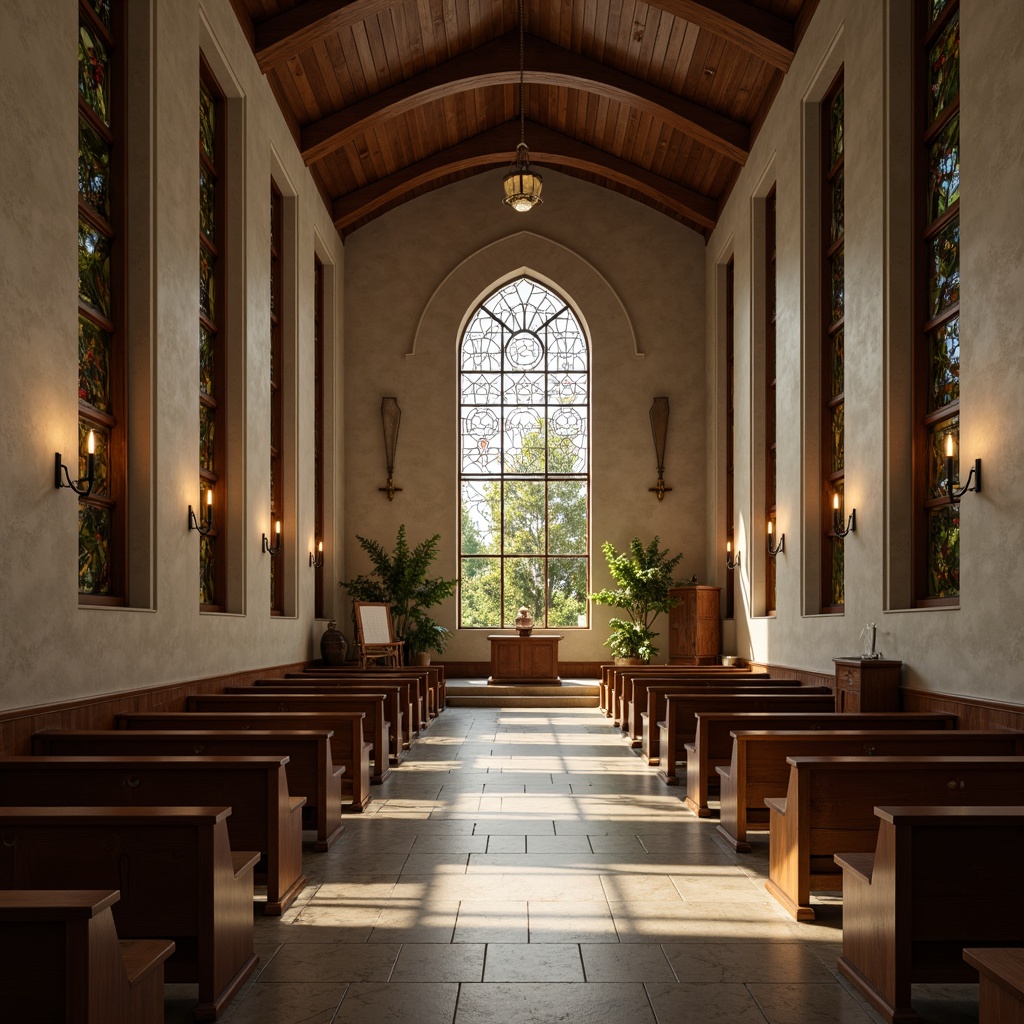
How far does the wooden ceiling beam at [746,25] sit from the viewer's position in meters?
9.86

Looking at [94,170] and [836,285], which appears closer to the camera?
[94,170]

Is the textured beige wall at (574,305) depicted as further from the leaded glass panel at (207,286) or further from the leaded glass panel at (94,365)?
the leaded glass panel at (94,365)

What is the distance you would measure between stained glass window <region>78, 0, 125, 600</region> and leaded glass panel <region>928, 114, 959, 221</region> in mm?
5163

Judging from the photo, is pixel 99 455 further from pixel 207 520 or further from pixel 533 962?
pixel 533 962

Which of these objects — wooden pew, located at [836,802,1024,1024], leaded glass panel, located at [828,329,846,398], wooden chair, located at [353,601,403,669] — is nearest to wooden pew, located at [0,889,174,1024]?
wooden pew, located at [836,802,1024,1024]

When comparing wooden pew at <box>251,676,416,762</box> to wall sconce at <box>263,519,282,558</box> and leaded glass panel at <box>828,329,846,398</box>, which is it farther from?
leaded glass panel at <box>828,329,846,398</box>

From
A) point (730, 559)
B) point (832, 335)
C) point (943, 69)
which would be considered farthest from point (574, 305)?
point (943, 69)

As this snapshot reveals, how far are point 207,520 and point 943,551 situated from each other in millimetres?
5283

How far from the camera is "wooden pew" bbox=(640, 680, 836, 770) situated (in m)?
7.29

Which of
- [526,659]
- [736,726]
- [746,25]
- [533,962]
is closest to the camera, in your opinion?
[533,962]

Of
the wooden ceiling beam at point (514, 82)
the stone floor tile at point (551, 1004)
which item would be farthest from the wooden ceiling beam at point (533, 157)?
the stone floor tile at point (551, 1004)

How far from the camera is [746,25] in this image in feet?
32.7

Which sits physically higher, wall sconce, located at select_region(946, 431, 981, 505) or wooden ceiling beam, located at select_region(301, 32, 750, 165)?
wooden ceiling beam, located at select_region(301, 32, 750, 165)

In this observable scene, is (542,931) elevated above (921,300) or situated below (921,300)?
below
